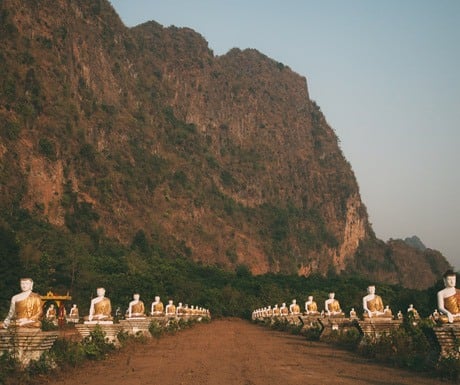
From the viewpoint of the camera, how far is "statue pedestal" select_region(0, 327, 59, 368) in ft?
34.8

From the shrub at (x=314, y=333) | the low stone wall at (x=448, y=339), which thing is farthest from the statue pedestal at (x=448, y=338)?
the shrub at (x=314, y=333)

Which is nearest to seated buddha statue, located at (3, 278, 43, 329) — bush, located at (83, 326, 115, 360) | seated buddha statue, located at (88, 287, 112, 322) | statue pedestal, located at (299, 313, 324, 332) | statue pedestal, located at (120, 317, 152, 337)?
bush, located at (83, 326, 115, 360)

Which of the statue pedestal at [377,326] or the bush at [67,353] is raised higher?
the statue pedestal at [377,326]

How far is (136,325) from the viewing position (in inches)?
832

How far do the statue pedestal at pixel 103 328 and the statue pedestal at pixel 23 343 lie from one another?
4510mm

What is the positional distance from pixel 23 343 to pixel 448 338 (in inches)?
281

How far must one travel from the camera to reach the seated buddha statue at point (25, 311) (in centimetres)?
1084

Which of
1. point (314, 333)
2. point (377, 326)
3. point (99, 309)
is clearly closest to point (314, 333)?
point (314, 333)

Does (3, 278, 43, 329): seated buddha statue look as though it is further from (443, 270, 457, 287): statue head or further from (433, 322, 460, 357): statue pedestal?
(443, 270, 457, 287): statue head

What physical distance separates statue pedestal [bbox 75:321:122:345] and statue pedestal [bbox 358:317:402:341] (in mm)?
6176

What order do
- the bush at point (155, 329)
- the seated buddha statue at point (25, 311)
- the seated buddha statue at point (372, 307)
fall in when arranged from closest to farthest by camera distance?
the seated buddha statue at point (25, 311)
the seated buddha statue at point (372, 307)
the bush at point (155, 329)

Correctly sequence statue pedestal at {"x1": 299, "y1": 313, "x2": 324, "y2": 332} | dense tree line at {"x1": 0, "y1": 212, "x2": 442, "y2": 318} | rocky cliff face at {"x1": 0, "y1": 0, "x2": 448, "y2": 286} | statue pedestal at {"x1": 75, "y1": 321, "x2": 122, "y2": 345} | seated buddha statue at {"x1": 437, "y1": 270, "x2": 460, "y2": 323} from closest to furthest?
seated buddha statue at {"x1": 437, "y1": 270, "x2": 460, "y2": 323}, statue pedestal at {"x1": 75, "y1": 321, "x2": 122, "y2": 345}, statue pedestal at {"x1": 299, "y1": 313, "x2": 324, "y2": 332}, dense tree line at {"x1": 0, "y1": 212, "x2": 442, "y2": 318}, rocky cliff face at {"x1": 0, "y1": 0, "x2": 448, "y2": 286}

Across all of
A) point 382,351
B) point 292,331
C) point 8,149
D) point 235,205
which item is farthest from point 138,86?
point 382,351

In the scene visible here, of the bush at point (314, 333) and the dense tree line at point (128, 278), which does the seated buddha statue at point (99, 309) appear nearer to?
the bush at point (314, 333)
